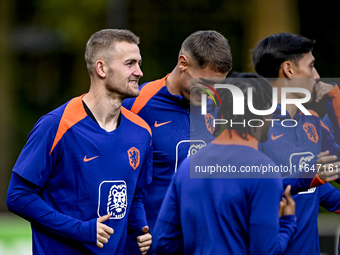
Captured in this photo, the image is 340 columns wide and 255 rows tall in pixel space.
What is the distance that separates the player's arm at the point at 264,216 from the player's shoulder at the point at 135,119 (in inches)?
53.5

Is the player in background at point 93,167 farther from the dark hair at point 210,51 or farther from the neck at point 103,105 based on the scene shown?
the dark hair at point 210,51

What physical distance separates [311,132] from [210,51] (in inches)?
37.2

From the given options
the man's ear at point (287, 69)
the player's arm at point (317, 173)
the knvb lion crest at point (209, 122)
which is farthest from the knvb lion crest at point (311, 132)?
the knvb lion crest at point (209, 122)

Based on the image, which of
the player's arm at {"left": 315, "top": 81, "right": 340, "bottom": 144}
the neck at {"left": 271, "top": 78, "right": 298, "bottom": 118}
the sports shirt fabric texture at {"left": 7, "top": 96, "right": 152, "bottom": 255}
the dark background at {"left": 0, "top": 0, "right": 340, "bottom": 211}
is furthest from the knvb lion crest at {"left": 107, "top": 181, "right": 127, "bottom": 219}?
the dark background at {"left": 0, "top": 0, "right": 340, "bottom": 211}

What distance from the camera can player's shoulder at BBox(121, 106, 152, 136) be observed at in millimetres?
3574

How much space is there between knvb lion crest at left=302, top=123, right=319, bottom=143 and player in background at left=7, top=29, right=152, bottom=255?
1.13m

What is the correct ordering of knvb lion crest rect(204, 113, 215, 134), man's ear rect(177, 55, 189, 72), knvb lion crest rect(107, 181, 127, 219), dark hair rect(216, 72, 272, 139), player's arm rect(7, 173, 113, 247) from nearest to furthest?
dark hair rect(216, 72, 272, 139) < player's arm rect(7, 173, 113, 247) < knvb lion crest rect(107, 181, 127, 219) < man's ear rect(177, 55, 189, 72) < knvb lion crest rect(204, 113, 215, 134)

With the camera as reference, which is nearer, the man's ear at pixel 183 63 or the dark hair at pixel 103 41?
the dark hair at pixel 103 41

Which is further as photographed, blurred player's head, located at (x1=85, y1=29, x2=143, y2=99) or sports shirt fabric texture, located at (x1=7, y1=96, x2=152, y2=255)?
blurred player's head, located at (x1=85, y1=29, x2=143, y2=99)

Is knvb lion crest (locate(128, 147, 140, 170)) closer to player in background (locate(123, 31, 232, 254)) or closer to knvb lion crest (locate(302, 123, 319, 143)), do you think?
player in background (locate(123, 31, 232, 254))

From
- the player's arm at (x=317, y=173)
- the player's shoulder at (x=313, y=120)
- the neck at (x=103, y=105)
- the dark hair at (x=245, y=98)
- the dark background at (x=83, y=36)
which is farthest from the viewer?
the dark background at (x=83, y=36)

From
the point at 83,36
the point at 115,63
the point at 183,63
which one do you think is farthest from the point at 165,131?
the point at 83,36

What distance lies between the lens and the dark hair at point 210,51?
365cm

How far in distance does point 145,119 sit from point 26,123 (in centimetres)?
841
